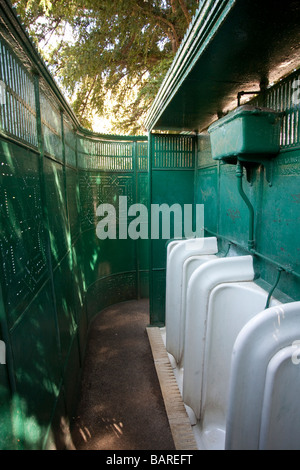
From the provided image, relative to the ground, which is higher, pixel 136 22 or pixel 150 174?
pixel 136 22

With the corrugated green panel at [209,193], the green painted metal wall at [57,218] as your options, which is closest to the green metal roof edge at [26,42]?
the green painted metal wall at [57,218]

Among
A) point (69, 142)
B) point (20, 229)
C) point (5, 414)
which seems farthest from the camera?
point (69, 142)

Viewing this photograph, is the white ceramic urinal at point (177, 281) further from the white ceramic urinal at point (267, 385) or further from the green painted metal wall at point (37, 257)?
the white ceramic urinal at point (267, 385)

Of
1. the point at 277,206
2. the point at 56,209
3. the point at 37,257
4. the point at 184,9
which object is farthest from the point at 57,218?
the point at 184,9

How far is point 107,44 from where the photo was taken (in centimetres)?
617

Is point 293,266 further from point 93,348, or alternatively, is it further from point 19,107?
point 93,348

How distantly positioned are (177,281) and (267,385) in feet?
6.19

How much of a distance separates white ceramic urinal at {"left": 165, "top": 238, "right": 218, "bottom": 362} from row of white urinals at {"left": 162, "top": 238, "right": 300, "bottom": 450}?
0.4 inches

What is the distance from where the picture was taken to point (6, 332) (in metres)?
1.29

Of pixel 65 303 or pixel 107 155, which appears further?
pixel 107 155

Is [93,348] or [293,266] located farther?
[93,348]

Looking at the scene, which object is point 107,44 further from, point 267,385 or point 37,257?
point 267,385

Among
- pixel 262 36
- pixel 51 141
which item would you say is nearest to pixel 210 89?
pixel 262 36

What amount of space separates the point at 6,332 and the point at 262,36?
6.27ft
